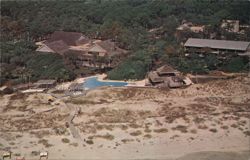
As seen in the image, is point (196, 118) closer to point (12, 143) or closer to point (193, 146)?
point (193, 146)

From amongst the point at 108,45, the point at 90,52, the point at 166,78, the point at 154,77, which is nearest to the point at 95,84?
the point at 154,77

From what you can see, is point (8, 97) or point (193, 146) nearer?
point (193, 146)

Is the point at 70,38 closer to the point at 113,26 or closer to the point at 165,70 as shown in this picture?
the point at 113,26

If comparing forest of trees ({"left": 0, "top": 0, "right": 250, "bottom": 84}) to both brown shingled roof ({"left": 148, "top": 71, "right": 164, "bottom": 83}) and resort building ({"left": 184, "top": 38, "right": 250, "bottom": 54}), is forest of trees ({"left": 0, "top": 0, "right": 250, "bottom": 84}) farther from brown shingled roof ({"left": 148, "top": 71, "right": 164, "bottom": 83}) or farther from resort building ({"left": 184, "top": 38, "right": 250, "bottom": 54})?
resort building ({"left": 184, "top": 38, "right": 250, "bottom": 54})

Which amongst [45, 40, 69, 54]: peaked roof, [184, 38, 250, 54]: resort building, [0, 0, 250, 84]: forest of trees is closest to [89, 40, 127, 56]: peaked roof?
[0, 0, 250, 84]: forest of trees

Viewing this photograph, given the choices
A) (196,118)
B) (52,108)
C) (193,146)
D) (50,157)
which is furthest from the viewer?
(52,108)

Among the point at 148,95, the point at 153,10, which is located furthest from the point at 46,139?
the point at 153,10

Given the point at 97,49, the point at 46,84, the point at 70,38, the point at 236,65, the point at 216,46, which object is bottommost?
the point at 46,84
